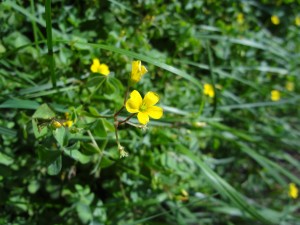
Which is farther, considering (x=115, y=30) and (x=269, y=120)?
(x=269, y=120)

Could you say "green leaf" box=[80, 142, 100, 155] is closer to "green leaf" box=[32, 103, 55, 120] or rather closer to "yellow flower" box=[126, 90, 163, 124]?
"green leaf" box=[32, 103, 55, 120]

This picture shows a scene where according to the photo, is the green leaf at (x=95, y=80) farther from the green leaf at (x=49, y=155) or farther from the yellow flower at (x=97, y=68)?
the green leaf at (x=49, y=155)

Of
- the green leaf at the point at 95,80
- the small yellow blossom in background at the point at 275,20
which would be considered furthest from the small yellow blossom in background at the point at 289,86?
the green leaf at the point at 95,80

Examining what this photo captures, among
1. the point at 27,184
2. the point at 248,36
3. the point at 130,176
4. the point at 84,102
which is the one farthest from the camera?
the point at 248,36

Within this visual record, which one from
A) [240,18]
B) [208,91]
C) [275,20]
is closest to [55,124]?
[208,91]

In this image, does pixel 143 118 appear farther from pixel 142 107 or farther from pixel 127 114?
pixel 127 114

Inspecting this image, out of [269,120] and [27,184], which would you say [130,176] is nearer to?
[27,184]

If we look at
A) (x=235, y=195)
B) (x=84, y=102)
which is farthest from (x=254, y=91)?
(x=84, y=102)
